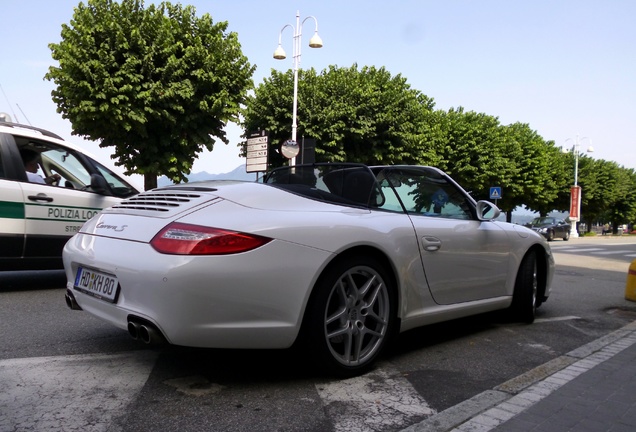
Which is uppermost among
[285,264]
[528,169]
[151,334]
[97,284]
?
[528,169]

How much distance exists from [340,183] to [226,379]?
1.53 meters

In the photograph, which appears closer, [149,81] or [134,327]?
[134,327]

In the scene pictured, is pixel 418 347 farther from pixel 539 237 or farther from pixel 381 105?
pixel 381 105

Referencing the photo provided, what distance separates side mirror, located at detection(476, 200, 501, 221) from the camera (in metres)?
4.64

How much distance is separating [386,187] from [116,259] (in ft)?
6.43

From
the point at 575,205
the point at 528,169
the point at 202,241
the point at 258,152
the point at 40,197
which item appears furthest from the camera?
the point at 575,205

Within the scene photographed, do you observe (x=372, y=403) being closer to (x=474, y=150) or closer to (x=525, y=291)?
(x=525, y=291)

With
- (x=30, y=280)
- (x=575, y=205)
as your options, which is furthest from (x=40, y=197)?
(x=575, y=205)

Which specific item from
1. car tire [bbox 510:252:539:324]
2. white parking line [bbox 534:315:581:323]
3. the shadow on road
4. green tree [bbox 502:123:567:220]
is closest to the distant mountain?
the shadow on road

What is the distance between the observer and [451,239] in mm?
4148

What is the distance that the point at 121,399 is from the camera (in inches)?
114

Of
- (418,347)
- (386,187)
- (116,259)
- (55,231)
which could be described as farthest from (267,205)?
(55,231)

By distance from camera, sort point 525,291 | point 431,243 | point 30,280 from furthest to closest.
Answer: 1. point 30,280
2. point 525,291
3. point 431,243

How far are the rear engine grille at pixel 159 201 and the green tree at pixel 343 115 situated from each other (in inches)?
949
